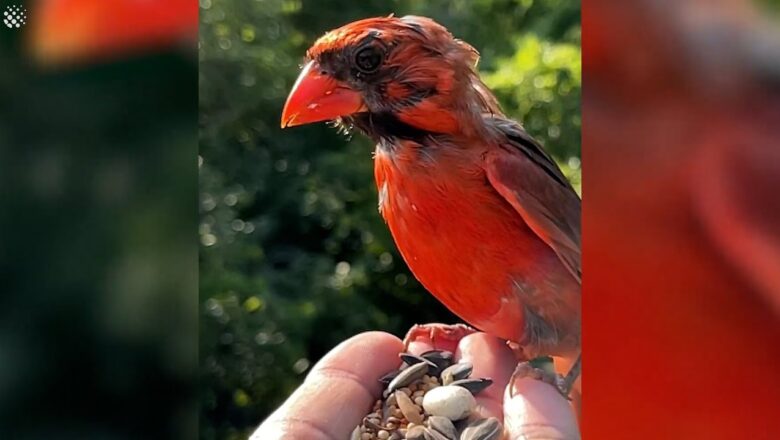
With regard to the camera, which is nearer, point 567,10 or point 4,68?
point 567,10

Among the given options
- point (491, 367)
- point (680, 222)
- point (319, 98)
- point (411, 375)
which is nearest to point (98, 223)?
point (319, 98)

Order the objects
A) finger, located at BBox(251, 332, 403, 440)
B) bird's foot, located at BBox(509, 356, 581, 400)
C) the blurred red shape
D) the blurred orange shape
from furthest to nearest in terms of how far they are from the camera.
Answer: the blurred orange shape
finger, located at BBox(251, 332, 403, 440)
bird's foot, located at BBox(509, 356, 581, 400)
the blurred red shape

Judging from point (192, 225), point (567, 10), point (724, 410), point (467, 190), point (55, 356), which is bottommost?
point (55, 356)

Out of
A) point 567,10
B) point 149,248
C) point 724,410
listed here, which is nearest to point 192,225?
point 149,248

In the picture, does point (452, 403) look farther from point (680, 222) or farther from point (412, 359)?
point (680, 222)

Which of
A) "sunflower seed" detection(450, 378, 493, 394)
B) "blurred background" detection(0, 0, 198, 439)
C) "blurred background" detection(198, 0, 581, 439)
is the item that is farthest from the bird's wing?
"blurred background" detection(0, 0, 198, 439)

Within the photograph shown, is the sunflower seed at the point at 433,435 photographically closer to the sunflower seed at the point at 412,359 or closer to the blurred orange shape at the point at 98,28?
the sunflower seed at the point at 412,359

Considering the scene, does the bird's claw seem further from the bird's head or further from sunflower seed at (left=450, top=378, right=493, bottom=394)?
the bird's head

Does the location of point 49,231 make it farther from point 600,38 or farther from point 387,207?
point 600,38
